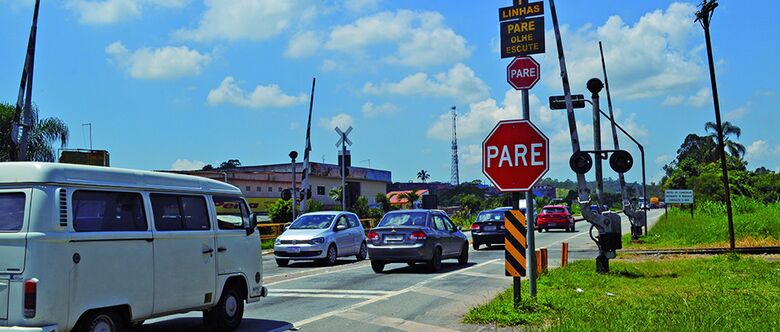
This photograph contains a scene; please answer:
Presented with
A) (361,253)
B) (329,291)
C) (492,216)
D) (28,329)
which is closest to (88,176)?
(28,329)

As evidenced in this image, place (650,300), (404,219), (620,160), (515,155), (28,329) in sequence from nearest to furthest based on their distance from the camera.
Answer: (28,329)
(515,155)
(650,300)
(620,160)
(404,219)

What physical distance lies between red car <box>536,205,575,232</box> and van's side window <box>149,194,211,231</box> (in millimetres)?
37238

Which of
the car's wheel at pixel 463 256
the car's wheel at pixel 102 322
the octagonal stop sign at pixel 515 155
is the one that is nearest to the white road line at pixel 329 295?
the octagonal stop sign at pixel 515 155

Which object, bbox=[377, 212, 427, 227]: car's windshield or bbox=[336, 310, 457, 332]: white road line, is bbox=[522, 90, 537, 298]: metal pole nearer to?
bbox=[336, 310, 457, 332]: white road line

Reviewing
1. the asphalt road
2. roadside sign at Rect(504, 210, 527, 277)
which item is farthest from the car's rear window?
roadside sign at Rect(504, 210, 527, 277)

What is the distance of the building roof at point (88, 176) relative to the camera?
698 cm

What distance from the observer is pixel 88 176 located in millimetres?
7379

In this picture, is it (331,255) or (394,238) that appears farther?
(331,255)

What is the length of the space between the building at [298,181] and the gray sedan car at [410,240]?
30.9 meters

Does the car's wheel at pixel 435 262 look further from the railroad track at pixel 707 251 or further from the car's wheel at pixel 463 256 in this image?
the railroad track at pixel 707 251

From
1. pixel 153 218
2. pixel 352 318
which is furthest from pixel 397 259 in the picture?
pixel 153 218

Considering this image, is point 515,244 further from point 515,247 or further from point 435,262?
point 435,262

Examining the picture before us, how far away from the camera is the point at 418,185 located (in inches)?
5089

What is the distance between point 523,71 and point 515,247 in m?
2.67
